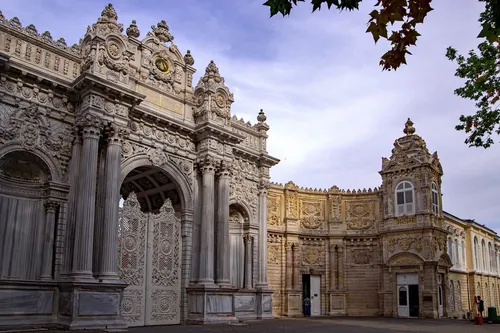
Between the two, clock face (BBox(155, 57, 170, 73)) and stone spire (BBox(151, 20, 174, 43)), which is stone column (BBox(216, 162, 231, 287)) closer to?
clock face (BBox(155, 57, 170, 73))

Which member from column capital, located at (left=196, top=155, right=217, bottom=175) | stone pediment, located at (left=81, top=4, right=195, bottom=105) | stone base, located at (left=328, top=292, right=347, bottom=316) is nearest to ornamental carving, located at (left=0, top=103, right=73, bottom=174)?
stone pediment, located at (left=81, top=4, right=195, bottom=105)

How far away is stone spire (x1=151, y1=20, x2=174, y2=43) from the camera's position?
21.3 metres

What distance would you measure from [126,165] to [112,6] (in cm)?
614

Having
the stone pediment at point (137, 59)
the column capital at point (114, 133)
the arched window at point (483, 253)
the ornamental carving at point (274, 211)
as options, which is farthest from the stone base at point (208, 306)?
the arched window at point (483, 253)

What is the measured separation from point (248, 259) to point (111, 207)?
9114 mm

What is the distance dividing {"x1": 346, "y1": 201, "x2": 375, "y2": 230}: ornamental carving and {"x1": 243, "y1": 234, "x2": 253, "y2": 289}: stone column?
33.7ft

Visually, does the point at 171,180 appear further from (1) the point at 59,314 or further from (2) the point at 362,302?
(2) the point at 362,302

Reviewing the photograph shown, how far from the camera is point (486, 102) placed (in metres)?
13.1

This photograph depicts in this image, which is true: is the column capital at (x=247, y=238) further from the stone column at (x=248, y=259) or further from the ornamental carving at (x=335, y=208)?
the ornamental carving at (x=335, y=208)

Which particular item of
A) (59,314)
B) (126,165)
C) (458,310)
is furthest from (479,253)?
(59,314)

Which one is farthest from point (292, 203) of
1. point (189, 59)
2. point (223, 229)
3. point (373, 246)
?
point (189, 59)

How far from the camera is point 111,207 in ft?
55.1

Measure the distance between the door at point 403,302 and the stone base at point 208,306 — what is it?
13.2 m

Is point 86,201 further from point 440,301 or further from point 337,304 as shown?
point 440,301
